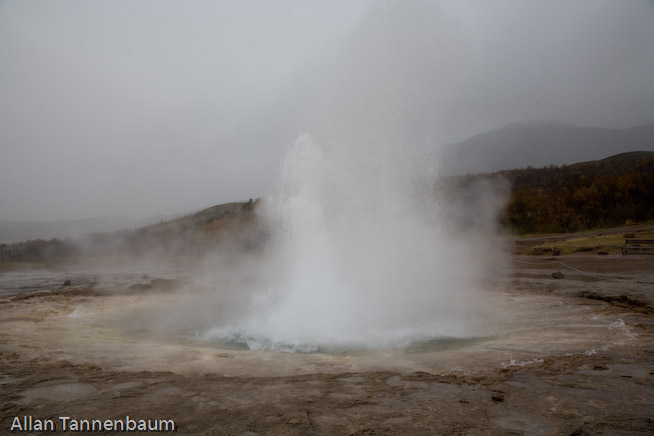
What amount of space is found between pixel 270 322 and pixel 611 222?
45687 millimetres

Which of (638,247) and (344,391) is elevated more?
(344,391)

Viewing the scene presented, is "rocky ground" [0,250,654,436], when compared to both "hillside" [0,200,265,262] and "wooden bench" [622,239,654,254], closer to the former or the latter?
"wooden bench" [622,239,654,254]

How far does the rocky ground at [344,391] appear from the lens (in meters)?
3.02

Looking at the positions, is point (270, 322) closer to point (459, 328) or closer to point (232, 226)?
point (459, 328)

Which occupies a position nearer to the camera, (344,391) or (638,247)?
(344,391)

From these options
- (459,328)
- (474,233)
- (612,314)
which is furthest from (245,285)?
(474,233)

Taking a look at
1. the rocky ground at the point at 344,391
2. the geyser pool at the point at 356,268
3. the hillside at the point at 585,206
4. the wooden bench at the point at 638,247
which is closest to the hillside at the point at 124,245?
the geyser pool at the point at 356,268

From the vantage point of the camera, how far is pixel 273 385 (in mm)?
4148

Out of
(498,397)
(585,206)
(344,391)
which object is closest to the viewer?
(498,397)

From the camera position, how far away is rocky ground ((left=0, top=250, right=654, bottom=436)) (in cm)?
A: 302

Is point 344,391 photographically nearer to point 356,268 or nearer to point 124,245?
point 356,268

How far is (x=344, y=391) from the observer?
3.92 meters

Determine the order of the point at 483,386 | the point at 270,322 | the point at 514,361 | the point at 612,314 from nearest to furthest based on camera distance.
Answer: the point at 483,386, the point at 514,361, the point at 612,314, the point at 270,322

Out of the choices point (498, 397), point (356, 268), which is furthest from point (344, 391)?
point (356, 268)
